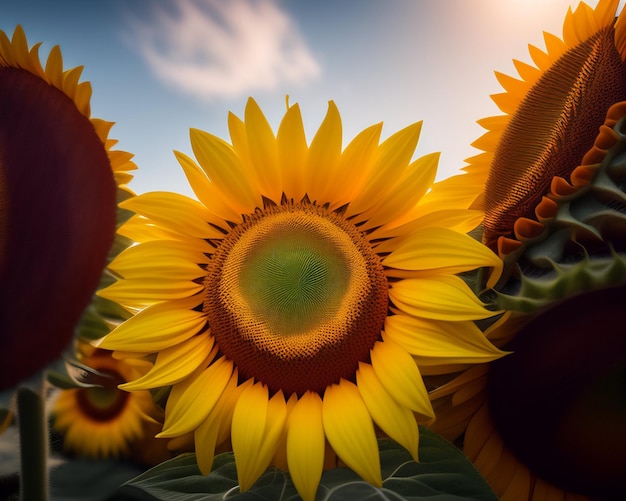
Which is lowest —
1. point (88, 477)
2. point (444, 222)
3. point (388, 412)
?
point (88, 477)

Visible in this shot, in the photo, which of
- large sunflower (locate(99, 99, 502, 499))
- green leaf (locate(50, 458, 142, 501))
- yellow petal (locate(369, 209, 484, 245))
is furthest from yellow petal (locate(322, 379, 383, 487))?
green leaf (locate(50, 458, 142, 501))

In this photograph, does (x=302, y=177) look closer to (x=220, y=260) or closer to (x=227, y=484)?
(x=220, y=260)

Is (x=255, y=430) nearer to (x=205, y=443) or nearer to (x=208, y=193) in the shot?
(x=205, y=443)

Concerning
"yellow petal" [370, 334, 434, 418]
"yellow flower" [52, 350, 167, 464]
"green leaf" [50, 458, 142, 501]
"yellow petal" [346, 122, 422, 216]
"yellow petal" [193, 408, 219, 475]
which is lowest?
"green leaf" [50, 458, 142, 501]

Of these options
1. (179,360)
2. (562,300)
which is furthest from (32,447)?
(562,300)

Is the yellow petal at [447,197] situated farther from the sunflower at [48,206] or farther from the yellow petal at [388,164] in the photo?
the sunflower at [48,206]

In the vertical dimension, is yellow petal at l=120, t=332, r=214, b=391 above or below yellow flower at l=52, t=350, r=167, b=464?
→ above

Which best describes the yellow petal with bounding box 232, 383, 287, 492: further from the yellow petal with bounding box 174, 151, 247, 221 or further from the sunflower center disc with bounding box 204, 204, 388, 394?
the yellow petal with bounding box 174, 151, 247, 221

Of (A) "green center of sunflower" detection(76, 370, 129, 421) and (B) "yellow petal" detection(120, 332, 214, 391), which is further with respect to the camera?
(A) "green center of sunflower" detection(76, 370, 129, 421)
